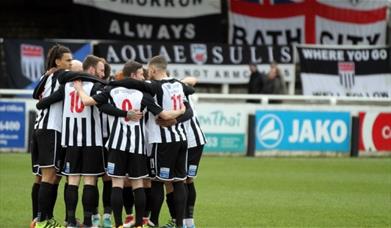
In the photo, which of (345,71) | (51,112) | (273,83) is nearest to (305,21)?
(345,71)

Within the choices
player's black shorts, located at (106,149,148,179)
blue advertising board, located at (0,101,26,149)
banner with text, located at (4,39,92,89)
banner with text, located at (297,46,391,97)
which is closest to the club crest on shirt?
player's black shorts, located at (106,149,148,179)

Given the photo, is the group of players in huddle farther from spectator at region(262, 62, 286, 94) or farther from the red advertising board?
spectator at region(262, 62, 286, 94)

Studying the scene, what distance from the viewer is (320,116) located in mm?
24219

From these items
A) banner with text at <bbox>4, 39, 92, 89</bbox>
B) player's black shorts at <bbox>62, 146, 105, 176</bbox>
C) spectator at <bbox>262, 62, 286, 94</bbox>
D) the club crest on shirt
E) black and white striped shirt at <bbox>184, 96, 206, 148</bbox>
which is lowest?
the club crest on shirt

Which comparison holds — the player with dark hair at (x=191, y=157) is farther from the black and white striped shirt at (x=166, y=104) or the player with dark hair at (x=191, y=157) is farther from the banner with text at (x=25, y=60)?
the banner with text at (x=25, y=60)

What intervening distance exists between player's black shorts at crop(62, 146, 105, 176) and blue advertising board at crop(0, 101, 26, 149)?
1165cm

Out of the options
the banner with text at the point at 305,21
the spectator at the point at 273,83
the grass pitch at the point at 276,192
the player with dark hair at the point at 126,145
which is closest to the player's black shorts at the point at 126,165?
the player with dark hair at the point at 126,145

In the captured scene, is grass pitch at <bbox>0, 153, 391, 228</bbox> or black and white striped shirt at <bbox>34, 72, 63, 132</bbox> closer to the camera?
black and white striped shirt at <bbox>34, 72, 63, 132</bbox>

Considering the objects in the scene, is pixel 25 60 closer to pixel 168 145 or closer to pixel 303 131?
pixel 303 131

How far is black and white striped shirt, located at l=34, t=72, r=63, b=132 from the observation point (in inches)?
464

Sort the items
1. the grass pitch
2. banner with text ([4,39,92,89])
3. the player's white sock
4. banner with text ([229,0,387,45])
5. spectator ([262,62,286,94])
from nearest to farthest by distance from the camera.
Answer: the player's white sock < the grass pitch < spectator ([262,62,286,94]) < banner with text ([4,39,92,89]) < banner with text ([229,0,387,45])

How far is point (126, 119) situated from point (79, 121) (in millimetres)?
550

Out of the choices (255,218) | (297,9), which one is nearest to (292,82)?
(297,9)

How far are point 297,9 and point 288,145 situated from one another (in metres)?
6.53
